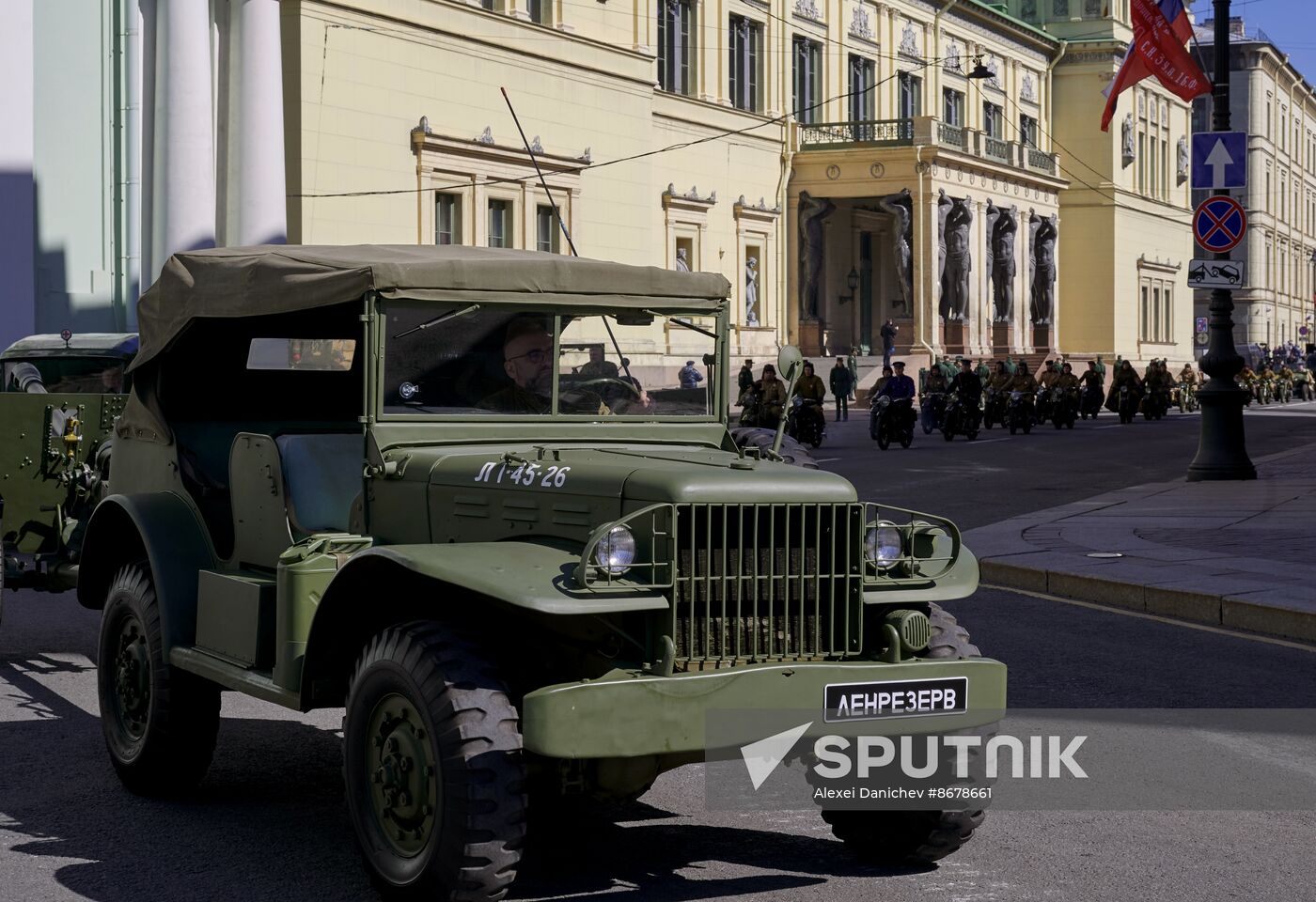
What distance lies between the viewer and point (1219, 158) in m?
20.6

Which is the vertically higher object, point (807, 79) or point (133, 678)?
point (807, 79)

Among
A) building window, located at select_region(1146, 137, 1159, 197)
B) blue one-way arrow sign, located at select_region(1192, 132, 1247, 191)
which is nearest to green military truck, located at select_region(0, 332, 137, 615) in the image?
blue one-way arrow sign, located at select_region(1192, 132, 1247, 191)

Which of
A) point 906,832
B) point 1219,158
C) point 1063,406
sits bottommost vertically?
point 906,832

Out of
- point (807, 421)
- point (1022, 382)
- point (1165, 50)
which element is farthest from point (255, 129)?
point (1022, 382)

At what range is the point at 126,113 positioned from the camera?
96.8ft

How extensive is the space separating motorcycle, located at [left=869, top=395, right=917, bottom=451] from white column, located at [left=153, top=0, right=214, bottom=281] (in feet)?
39.1

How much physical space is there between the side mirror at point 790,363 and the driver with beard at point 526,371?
0.83m

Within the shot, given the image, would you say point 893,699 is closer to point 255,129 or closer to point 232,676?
point 232,676

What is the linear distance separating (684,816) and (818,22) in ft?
173

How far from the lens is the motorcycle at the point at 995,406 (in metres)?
40.6

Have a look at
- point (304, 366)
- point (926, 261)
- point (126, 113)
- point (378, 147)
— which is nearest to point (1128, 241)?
point (926, 261)

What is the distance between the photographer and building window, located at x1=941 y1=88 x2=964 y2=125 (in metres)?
65.4

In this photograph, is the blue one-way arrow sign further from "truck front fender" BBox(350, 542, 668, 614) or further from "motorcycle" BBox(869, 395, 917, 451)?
"truck front fender" BBox(350, 542, 668, 614)

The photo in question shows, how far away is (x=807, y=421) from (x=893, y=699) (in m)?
26.8
